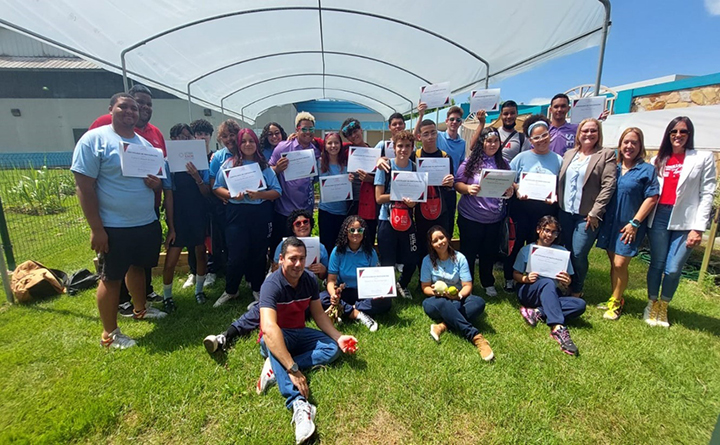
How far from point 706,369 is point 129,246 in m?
5.47

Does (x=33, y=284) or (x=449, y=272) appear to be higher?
(x=449, y=272)

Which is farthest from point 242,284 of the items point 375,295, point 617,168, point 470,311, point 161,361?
point 617,168

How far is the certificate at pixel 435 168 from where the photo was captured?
3.93 meters

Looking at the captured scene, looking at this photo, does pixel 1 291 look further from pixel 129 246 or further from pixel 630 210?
pixel 630 210

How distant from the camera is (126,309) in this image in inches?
154

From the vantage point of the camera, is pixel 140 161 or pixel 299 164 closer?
pixel 140 161

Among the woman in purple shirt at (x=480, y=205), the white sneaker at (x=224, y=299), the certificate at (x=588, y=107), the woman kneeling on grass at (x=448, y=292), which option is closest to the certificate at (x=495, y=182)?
the woman in purple shirt at (x=480, y=205)

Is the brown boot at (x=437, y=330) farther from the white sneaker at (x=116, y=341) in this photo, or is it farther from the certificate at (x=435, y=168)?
the white sneaker at (x=116, y=341)

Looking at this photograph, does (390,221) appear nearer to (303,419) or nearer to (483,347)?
(483,347)

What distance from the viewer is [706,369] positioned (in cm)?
305

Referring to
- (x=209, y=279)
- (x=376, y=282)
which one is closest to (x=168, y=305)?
(x=209, y=279)

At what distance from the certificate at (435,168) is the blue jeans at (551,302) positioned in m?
1.63

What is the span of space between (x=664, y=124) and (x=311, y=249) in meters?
8.57

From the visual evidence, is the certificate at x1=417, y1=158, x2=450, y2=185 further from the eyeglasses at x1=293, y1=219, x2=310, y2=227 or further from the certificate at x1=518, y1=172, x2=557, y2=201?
the eyeglasses at x1=293, y1=219, x2=310, y2=227
